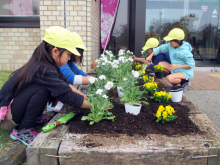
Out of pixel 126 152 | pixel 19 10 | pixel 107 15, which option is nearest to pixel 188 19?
pixel 107 15

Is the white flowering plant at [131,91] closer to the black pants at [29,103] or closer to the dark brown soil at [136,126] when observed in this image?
the dark brown soil at [136,126]

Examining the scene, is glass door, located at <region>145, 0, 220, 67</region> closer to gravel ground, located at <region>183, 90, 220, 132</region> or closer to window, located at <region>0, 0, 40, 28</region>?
gravel ground, located at <region>183, 90, 220, 132</region>

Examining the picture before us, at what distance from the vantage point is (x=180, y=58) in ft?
12.0

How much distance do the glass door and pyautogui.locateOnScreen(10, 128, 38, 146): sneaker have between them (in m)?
5.99

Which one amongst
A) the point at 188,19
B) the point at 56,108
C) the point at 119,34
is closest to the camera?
the point at 56,108

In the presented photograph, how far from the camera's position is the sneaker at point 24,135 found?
1.85 metres

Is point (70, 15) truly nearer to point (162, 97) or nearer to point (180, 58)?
point (180, 58)

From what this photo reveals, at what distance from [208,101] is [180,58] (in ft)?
3.12

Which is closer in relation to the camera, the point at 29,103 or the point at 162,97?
the point at 29,103

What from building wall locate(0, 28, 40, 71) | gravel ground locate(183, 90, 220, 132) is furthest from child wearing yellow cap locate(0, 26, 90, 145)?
building wall locate(0, 28, 40, 71)

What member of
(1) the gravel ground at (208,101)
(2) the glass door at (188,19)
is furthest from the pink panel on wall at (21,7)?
(1) the gravel ground at (208,101)

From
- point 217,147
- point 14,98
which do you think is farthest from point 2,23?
point 217,147

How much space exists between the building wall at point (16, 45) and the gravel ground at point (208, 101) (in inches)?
164

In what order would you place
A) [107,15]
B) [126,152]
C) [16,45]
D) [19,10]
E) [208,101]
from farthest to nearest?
1. [107,15]
2. [19,10]
3. [16,45]
4. [208,101]
5. [126,152]
